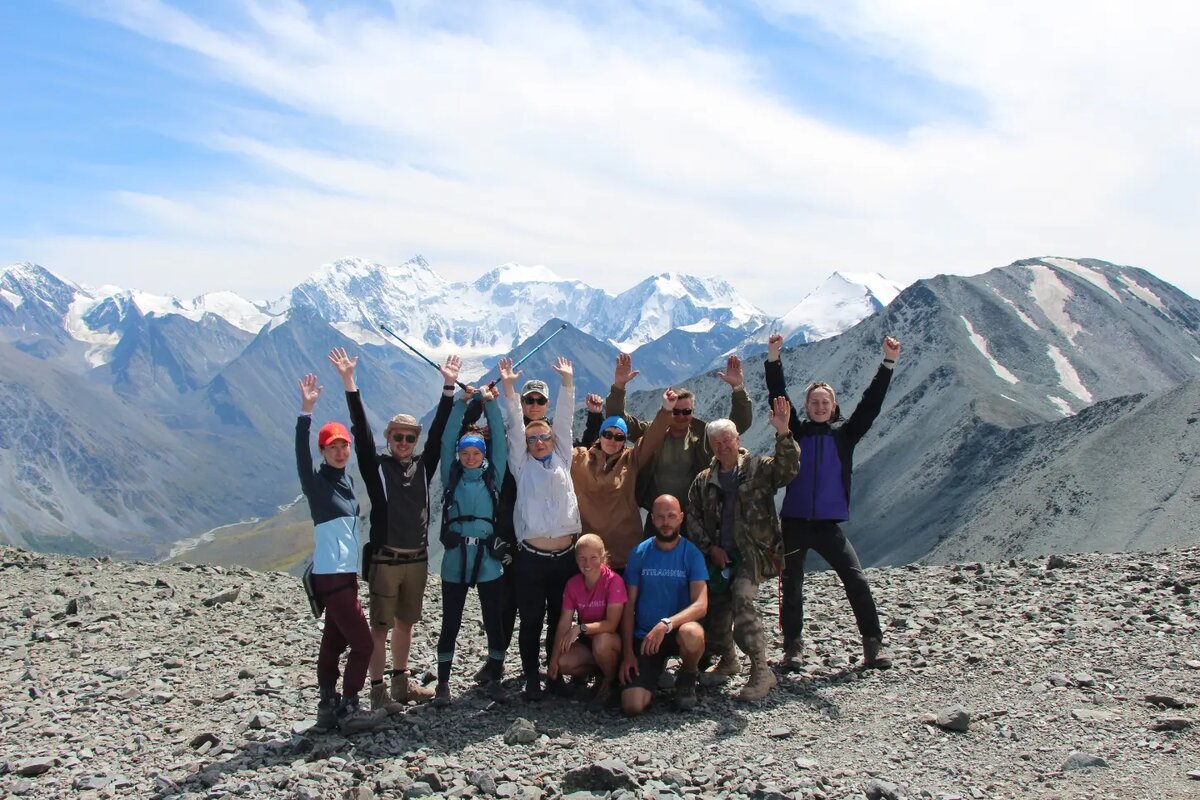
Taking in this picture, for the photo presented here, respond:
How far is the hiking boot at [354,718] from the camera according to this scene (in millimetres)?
9828

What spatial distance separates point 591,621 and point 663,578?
92cm

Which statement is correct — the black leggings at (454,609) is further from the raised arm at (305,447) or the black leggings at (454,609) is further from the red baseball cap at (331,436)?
the red baseball cap at (331,436)

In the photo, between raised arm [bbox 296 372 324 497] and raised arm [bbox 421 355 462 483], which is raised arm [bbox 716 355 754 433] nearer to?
raised arm [bbox 421 355 462 483]

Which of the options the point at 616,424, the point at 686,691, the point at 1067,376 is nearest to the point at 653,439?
the point at 616,424

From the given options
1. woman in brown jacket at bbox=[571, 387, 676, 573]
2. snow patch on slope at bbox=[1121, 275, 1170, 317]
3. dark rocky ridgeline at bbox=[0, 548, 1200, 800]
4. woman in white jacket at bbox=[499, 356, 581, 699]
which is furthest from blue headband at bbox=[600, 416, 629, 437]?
snow patch on slope at bbox=[1121, 275, 1170, 317]

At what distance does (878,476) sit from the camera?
7450cm

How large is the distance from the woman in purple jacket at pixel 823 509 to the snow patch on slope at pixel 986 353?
8404 centimetres

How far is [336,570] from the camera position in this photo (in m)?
9.71

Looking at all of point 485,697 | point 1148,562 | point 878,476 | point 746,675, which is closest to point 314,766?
point 485,697

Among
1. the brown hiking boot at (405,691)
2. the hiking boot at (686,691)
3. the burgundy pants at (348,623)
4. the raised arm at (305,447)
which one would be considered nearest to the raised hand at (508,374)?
the raised arm at (305,447)

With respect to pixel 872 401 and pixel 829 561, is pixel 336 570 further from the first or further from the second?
pixel 872 401

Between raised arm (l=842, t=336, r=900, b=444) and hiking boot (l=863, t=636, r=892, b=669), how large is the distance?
2422 mm

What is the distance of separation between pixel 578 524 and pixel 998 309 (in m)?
103

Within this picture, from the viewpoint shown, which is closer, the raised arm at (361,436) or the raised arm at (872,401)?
the raised arm at (361,436)
